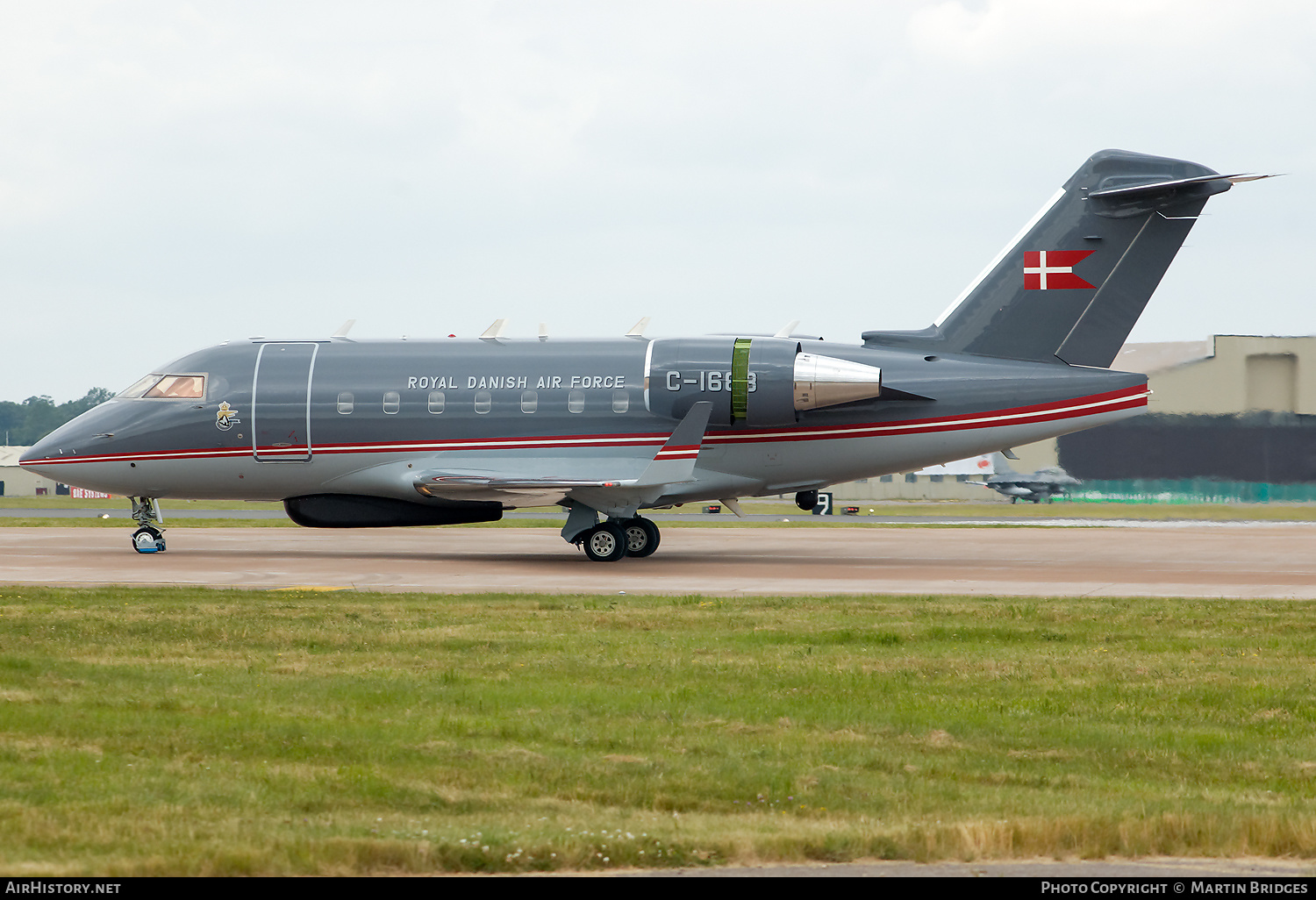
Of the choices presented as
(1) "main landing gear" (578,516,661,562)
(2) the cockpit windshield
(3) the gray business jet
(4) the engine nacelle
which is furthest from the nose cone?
(4) the engine nacelle

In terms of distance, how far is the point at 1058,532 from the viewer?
131ft

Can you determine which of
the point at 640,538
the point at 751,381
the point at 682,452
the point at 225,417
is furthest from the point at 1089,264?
the point at 225,417

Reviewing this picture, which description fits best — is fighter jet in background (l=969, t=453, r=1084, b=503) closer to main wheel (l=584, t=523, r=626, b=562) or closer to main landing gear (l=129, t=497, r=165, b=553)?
main wheel (l=584, t=523, r=626, b=562)

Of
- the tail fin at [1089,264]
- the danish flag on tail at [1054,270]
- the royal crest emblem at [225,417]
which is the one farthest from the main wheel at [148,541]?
the danish flag on tail at [1054,270]

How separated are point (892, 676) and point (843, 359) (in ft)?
Result: 49.6

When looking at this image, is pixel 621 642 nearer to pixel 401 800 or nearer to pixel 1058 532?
pixel 401 800

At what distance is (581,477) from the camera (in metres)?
26.3

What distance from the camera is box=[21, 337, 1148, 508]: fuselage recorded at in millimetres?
26359

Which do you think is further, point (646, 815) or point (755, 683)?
point (755, 683)

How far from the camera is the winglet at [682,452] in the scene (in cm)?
2539

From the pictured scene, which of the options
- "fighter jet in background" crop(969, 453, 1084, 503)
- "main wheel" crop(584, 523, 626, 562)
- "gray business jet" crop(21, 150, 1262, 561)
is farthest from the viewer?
"fighter jet in background" crop(969, 453, 1084, 503)

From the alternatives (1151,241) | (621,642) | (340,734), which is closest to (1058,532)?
(1151,241)

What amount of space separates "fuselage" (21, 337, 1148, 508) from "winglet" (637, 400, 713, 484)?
804 millimetres

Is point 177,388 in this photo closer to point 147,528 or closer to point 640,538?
point 147,528
